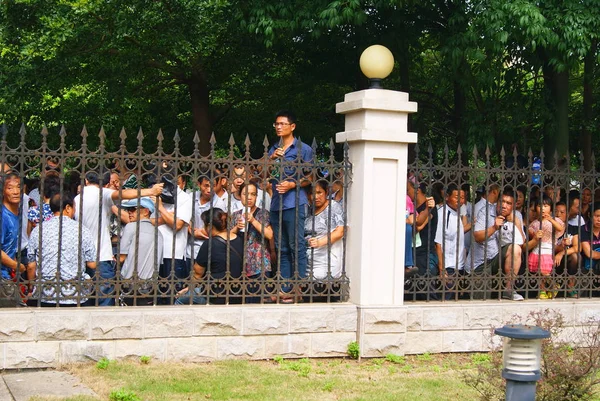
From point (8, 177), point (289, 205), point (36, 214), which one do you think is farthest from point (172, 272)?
point (8, 177)

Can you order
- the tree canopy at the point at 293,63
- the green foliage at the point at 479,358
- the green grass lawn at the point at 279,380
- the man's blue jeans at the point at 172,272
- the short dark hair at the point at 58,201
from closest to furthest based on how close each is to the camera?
1. the green grass lawn at the point at 279,380
2. the short dark hair at the point at 58,201
3. the man's blue jeans at the point at 172,272
4. the green foliage at the point at 479,358
5. the tree canopy at the point at 293,63

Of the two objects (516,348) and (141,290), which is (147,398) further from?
(516,348)

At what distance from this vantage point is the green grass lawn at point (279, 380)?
24.0 ft

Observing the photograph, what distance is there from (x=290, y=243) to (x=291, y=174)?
74 centimetres

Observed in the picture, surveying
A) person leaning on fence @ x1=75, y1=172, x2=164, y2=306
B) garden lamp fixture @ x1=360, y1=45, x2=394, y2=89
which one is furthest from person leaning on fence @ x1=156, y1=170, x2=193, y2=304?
garden lamp fixture @ x1=360, y1=45, x2=394, y2=89

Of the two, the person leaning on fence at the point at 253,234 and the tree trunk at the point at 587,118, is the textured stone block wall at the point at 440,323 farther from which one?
the tree trunk at the point at 587,118

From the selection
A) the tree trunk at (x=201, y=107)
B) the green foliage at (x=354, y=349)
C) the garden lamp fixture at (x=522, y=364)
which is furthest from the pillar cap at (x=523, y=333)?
the tree trunk at (x=201, y=107)

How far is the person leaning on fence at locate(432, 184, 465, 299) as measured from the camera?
958 centimetres

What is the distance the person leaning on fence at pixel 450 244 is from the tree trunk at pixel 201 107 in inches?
375

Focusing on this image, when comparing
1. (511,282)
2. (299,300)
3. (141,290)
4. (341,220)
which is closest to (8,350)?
(141,290)

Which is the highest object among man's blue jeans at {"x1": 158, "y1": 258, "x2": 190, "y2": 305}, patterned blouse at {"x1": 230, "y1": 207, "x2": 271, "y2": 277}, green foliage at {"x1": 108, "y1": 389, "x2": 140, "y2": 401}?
patterned blouse at {"x1": 230, "y1": 207, "x2": 271, "y2": 277}

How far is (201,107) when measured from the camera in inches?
755

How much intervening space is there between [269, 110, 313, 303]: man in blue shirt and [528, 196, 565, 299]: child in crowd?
2.94 metres

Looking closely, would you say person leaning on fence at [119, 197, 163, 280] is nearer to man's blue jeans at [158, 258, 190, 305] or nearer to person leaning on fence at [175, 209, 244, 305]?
man's blue jeans at [158, 258, 190, 305]
